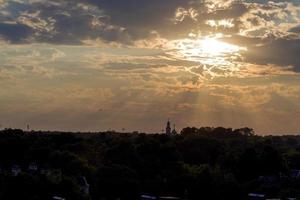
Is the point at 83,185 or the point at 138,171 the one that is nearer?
the point at 83,185

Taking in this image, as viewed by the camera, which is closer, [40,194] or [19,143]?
[40,194]

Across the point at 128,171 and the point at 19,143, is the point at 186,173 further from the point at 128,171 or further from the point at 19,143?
the point at 19,143

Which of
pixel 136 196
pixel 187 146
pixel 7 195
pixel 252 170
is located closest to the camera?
pixel 7 195

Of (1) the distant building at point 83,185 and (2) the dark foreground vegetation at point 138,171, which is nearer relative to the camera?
(2) the dark foreground vegetation at point 138,171

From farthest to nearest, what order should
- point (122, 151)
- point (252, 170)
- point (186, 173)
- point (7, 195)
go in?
point (122, 151)
point (252, 170)
point (186, 173)
point (7, 195)

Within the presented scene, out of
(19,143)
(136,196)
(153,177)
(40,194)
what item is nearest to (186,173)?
(153,177)

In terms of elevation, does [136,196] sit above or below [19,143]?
below

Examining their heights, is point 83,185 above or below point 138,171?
below

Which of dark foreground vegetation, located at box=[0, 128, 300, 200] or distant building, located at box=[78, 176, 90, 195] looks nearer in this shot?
dark foreground vegetation, located at box=[0, 128, 300, 200]
